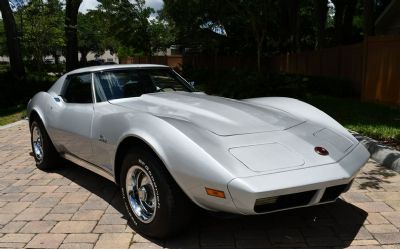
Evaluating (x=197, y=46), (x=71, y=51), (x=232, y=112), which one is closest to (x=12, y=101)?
(x=71, y=51)

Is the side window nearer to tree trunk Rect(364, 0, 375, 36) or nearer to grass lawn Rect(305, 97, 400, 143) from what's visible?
grass lawn Rect(305, 97, 400, 143)

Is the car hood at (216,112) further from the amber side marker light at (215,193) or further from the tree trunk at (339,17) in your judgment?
the tree trunk at (339,17)

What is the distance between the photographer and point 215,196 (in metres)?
3.11

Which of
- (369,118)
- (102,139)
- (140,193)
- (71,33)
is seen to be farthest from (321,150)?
(71,33)

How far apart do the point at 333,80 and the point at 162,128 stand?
12.4 meters

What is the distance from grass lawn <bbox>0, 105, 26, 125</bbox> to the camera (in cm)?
1090

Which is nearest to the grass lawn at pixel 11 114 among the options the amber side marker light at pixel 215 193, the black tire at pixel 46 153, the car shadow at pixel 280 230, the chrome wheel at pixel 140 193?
the black tire at pixel 46 153

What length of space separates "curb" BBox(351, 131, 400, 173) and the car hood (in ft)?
6.11

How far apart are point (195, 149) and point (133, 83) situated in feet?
6.20

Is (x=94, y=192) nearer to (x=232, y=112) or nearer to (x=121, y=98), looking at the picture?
(x=121, y=98)

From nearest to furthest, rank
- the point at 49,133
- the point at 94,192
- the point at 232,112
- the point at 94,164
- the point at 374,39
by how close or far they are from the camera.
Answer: the point at 232,112
the point at 94,164
the point at 94,192
the point at 49,133
the point at 374,39

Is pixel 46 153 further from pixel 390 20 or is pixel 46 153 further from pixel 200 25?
pixel 200 25

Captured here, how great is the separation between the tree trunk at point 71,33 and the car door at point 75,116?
49.5ft

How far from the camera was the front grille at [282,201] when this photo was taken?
3094 millimetres
